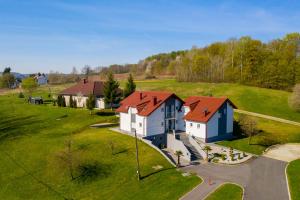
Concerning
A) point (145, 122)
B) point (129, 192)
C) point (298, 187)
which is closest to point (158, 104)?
point (145, 122)

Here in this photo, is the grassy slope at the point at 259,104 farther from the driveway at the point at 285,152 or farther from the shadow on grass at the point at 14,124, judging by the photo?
the shadow on grass at the point at 14,124

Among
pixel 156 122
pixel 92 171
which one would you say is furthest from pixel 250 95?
pixel 92 171

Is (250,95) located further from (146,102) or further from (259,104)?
(146,102)

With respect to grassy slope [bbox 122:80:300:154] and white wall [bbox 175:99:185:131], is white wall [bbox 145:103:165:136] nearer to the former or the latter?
white wall [bbox 175:99:185:131]

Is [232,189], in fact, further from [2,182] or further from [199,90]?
[199,90]

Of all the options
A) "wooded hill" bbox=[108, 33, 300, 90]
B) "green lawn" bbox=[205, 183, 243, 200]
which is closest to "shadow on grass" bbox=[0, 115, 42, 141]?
"green lawn" bbox=[205, 183, 243, 200]
